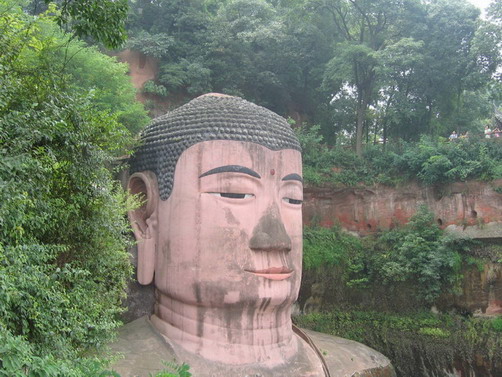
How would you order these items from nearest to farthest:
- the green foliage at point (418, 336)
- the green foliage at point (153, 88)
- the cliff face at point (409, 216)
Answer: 1. the green foliage at point (418, 336)
2. the cliff face at point (409, 216)
3. the green foliage at point (153, 88)

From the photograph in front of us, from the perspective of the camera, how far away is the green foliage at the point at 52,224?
4.09 meters

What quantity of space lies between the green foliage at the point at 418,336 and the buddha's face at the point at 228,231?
5483 mm

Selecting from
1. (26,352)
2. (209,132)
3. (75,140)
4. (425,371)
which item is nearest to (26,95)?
(75,140)

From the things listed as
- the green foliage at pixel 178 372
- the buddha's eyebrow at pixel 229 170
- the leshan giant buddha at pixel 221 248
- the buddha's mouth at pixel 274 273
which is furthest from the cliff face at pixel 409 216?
the green foliage at pixel 178 372

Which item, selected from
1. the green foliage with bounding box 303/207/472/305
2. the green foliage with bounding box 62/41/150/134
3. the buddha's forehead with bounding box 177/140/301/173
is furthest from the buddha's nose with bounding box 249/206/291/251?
the green foliage with bounding box 303/207/472/305

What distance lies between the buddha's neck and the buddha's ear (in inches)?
28.8

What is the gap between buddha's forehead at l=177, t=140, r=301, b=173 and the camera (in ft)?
25.1

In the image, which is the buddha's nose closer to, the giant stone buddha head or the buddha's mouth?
the giant stone buddha head

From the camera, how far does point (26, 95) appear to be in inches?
198

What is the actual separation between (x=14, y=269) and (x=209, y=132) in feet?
14.1

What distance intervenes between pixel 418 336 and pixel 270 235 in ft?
24.2

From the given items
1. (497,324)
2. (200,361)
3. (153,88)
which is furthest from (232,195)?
(153,88)

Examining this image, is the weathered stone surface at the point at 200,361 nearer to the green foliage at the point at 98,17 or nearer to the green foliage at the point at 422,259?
the green foliage at the point at 98,17

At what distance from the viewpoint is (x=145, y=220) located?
27.2 feet
